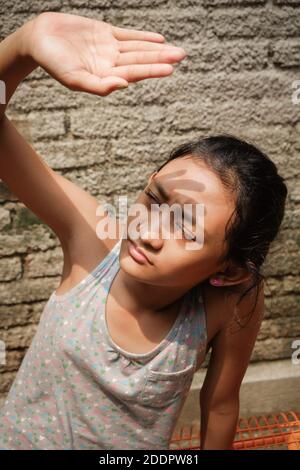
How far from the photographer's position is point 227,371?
4.39ft

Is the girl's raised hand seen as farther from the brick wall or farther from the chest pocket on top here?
the brick wall

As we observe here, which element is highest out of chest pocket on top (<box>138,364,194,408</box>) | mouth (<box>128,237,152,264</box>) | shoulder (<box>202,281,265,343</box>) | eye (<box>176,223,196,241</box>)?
eye (<box>176,223,196,241</box>)

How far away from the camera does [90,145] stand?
208cm

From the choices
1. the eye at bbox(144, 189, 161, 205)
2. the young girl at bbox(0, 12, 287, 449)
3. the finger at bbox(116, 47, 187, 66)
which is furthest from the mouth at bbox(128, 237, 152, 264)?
the finger at bbox(116, 47, 187, 66)

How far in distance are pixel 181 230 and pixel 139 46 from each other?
0.40m

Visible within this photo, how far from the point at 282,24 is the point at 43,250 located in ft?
4.80

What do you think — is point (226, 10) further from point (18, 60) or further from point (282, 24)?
point (18, 60)

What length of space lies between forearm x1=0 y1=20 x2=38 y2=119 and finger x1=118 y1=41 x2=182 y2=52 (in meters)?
0.20

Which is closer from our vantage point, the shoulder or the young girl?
the young girl

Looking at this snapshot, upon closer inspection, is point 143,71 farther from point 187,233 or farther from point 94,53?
point 187,233

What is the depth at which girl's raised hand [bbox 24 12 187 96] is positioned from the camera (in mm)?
884

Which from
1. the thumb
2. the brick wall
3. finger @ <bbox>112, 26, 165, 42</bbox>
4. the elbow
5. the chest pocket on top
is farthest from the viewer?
the brick wall

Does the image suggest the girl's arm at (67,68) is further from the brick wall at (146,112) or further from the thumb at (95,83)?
the brick wall at (146,112)

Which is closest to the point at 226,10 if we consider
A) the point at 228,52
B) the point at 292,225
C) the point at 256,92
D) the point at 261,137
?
the point at 228,52
